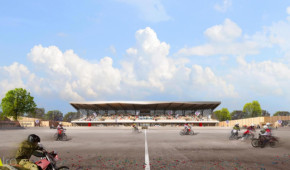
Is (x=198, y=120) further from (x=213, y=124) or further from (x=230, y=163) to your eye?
(x=230, y=163)

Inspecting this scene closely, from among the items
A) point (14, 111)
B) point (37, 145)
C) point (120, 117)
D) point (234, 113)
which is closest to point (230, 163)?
point (37, 145)

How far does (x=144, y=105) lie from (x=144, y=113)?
4.36 meters

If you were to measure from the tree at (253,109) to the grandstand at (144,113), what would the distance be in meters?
24.6

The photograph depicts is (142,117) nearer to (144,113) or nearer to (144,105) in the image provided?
(144,105)

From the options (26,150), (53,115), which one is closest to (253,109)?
(26,150)

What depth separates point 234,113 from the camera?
166 m

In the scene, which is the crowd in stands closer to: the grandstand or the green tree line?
the grandstand

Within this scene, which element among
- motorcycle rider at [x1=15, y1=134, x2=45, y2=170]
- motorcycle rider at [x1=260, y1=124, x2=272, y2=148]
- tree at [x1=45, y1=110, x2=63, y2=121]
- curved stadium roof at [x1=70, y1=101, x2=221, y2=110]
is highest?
curved stadium roof at [x1=70, y1=101, x2=221, y2=110]

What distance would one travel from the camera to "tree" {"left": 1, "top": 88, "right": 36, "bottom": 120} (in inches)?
2881

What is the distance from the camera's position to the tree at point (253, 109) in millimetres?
110562

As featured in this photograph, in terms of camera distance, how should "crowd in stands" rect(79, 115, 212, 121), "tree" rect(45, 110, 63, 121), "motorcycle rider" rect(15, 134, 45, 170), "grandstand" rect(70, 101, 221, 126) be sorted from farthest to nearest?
"tree" rect(45, 110, 63, 121) < "crowd in stands" rect(79, 115, 212, 121) < "grandstand" rect(70, 101, 221, 126) < "motorcycle rider" rect(15, 134, 45, 170)

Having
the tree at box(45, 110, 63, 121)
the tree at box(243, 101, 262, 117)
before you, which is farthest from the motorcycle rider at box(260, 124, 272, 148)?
the tree at box(45, 110, 63, 121)

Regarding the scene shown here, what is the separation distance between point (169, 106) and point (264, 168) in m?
83.5

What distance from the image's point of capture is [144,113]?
9594cm
